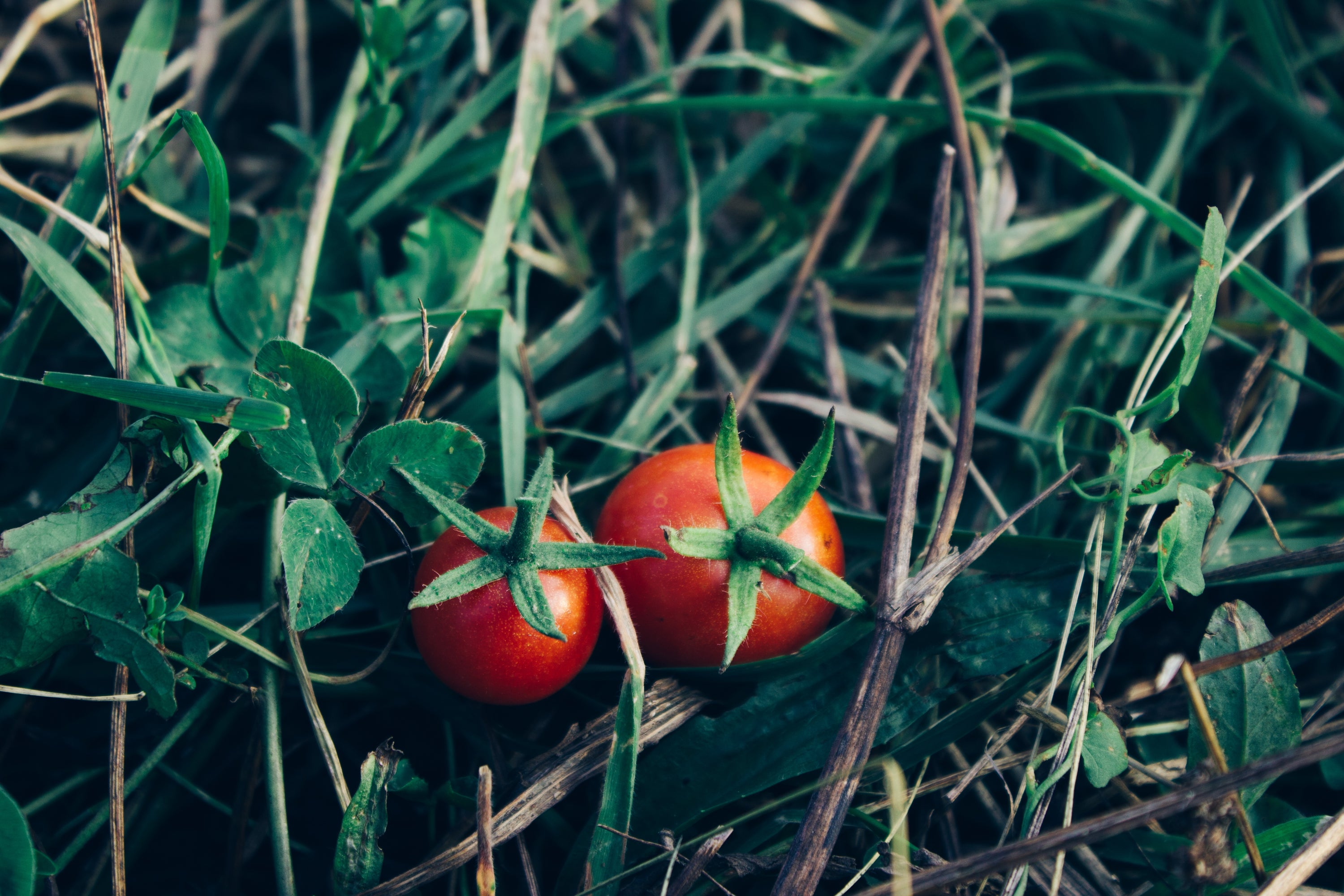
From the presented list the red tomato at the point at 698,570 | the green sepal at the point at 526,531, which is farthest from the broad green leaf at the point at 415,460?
the red tomato at the point at 698,570

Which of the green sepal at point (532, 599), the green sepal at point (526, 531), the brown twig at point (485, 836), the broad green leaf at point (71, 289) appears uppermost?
the broad green leaf at point (71, 289)

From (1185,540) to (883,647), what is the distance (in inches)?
20.1

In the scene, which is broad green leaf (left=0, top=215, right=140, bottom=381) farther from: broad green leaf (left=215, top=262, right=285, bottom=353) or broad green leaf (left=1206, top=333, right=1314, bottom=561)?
broad green leaf (left=1206, top=333, right=1314, bottom=561)

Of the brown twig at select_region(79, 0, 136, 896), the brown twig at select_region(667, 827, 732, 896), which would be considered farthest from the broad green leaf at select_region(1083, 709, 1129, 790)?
the brown twig at select_region(79, 0, 136, 896)

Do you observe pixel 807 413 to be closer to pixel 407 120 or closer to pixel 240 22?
pixel 407 120

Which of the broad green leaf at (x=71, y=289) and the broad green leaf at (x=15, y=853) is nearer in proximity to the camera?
the broad green leaf at (x=15, y=853)

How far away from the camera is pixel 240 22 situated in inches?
81.4

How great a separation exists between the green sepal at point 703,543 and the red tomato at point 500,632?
190 mm

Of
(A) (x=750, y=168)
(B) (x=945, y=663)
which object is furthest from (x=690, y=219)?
(B) (x=945, y=663)

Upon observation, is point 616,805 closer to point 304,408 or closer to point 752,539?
point 752,539

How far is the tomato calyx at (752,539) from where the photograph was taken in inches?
45.0

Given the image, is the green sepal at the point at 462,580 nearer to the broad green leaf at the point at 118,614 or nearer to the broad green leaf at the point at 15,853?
the broad green leaf at the point at 118,614

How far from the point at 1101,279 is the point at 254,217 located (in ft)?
6.40

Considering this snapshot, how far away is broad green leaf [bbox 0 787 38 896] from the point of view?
1091mm
